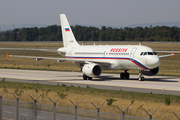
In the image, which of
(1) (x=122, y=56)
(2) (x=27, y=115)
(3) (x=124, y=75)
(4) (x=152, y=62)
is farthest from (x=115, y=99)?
(3) (x=124, y=75)

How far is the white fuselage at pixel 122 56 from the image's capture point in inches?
1435

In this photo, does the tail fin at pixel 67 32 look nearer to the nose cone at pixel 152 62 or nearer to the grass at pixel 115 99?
the nose cone at pixel 152 62

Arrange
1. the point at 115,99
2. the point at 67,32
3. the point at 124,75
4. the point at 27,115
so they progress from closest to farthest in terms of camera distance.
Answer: the point at 27,115 < the point at 115,99 < the point at 124,75 < the point at 67,32

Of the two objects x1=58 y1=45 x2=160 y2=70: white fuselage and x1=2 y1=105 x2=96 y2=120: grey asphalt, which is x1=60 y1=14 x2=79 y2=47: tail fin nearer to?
x1=58 y1=45 x2=160 y2=70: white fuselage

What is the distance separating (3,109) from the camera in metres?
Answer: 16.8

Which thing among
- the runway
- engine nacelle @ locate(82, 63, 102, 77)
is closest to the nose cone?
the runway

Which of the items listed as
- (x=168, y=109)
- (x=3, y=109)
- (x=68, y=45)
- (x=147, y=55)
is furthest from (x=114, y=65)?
(x=3, y=109)

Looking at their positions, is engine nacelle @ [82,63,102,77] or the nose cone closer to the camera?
the nose cone

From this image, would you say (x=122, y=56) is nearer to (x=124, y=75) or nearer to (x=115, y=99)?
(x=124, y=75)

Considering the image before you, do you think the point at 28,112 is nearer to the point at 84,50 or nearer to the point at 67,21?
the point at 84,50

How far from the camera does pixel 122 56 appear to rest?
38.8 meters

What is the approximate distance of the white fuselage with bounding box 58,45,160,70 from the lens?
3644 centimetres

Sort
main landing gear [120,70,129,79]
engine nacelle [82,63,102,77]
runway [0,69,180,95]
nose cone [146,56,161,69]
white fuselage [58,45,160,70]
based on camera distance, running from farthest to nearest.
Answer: main landing gear [120,70,129,79]
engine nacelle [82,63,102,77]
white fuselage [58,45,160,70]
nose cone [146,56,161,69]
runway [0,69,180,95]

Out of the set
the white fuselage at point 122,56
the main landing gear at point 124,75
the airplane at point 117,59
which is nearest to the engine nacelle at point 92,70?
the airplane at point 117,59
